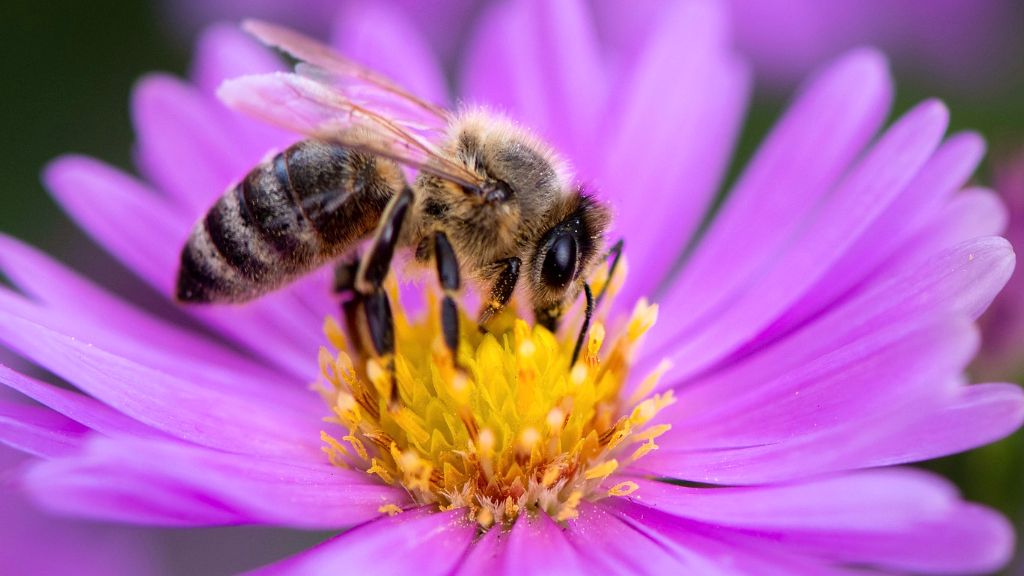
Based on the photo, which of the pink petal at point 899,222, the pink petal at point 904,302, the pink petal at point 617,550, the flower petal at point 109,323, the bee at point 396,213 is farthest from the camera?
the flower petal at point 109,323

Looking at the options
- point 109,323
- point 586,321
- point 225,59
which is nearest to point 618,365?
point 586,321

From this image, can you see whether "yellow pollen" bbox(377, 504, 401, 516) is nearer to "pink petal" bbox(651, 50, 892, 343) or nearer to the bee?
the bee

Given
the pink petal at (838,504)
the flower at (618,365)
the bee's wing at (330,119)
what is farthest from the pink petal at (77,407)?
the pink petal at (838,504)

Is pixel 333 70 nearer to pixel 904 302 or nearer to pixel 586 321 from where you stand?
pixel 586 321

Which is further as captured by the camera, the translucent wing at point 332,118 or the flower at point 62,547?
the flower at point 62,547

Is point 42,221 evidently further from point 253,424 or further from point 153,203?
point 253,424

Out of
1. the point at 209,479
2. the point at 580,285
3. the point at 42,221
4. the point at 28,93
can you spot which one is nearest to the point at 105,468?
the point at 209,479

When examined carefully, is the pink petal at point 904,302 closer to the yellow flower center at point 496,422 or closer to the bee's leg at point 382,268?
the yellow flower center at point 496,422

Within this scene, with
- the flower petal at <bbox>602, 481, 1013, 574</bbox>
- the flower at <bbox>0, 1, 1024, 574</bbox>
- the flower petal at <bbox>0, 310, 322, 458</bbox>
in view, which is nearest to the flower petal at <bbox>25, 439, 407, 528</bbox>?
the flower at <bbox>0, 1, 1024, 574</bbox>
